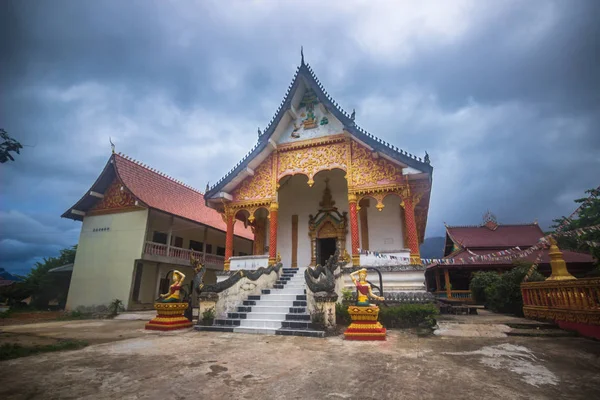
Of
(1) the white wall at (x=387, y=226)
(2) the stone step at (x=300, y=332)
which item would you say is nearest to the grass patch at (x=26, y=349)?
(2) the stone step at (x=300, y=332)

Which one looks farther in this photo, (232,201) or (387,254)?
(232,201)

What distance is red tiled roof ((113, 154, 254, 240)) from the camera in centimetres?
1452

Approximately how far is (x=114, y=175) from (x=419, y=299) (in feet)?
49.2

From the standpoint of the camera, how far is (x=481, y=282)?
505 inches

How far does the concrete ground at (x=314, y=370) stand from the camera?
2.74 metres

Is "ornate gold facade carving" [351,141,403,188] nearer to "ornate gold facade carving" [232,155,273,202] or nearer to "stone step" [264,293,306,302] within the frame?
"ornate gold facade carving" [232,155,273,202]

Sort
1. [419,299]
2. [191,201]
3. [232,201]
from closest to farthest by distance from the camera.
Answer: [419,299] → [232,201] → [191,201]

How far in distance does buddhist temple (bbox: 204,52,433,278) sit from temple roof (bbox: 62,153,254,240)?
4260 millimetres

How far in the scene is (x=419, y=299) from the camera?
309 inches

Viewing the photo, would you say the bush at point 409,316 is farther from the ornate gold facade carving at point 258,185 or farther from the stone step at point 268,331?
the ornate gold facade carving at point 258,185

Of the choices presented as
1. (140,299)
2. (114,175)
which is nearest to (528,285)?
(140,299)

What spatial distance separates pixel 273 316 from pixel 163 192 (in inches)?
465

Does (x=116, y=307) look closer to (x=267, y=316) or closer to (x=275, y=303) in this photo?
(x=275, y=303)

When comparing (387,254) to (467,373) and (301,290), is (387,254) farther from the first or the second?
(467,373)
